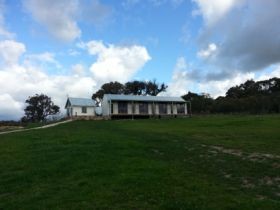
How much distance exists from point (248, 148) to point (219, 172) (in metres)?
5.85

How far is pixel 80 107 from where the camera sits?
216 ft

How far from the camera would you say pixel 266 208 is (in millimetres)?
8664

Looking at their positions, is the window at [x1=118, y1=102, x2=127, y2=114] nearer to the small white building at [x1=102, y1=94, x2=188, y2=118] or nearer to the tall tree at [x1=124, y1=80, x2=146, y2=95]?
the small white building at [x1=102, y1=94, x2=188, y2=118]

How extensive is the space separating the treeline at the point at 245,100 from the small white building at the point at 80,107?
23.4 m

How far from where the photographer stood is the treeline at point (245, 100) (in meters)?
76.4

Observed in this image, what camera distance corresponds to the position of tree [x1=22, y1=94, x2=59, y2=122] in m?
90.3

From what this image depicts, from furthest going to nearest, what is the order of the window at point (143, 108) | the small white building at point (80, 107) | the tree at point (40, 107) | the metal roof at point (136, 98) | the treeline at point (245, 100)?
the tree at point (40, 107) < the treeline at point (245, 100) < the window at point (143, 108) < the small white building at point (80, 107) < the metal roof at point (136, 98)

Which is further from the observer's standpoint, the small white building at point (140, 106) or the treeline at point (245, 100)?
the treeline at point (245, 100)

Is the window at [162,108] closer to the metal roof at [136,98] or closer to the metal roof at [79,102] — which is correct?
the metal roof at [136,98]

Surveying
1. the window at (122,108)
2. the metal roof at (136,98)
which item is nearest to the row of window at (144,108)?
the window at (122,108)

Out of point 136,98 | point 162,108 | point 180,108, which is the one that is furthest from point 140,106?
point 180,108

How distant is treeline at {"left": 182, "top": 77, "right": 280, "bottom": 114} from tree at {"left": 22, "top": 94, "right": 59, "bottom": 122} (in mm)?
33148

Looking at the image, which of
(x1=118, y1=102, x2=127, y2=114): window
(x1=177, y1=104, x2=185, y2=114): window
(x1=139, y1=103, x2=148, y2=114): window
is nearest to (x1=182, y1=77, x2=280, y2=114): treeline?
(x1=177, y1=104, x2=185, y2=114): window

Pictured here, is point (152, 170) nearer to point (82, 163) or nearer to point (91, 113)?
Result: point (82, 163)
